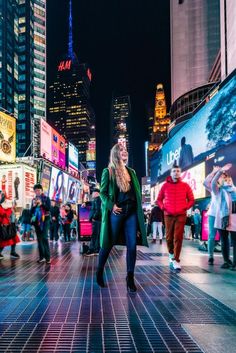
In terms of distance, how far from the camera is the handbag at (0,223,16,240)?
29.2 ft

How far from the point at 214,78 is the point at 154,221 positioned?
221 feet

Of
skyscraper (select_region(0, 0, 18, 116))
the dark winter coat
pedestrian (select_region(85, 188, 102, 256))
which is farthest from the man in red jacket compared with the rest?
skyscraper (select_region(0, 0, 18, 116))

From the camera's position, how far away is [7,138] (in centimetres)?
3186

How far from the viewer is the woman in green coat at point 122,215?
4898 mm

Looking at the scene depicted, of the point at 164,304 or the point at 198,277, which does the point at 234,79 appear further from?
the point at 164,304

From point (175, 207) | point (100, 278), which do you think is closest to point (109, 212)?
point (100, 278)

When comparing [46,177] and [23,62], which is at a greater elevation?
[23,62]

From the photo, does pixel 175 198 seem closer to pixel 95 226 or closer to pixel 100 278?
pixel 100 278

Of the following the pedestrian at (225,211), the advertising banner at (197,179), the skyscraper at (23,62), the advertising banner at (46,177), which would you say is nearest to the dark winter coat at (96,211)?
the pedestrian at (225,211)

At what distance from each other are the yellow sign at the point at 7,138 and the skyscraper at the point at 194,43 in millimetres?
61488

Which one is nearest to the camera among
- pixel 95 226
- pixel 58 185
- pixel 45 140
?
pixel 95 226

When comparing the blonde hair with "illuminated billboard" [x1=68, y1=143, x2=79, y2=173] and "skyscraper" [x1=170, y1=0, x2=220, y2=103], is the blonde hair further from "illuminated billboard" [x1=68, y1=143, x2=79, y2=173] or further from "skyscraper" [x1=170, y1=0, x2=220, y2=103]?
"skyscraper" [x1=170, y1=0, x2=220, y2=103]

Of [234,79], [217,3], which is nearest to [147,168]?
[217,3]

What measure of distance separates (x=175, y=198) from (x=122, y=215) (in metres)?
2.03
